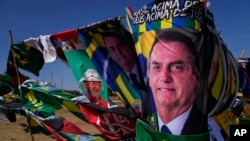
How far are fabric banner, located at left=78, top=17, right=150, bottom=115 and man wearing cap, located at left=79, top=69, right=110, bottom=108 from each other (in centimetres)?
20

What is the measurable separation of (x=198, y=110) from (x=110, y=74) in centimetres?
209

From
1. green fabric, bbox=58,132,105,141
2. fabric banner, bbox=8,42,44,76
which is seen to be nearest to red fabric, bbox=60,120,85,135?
green fabric, bbox=58,132,105,141

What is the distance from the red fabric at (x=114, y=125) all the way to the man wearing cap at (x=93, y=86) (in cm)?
21

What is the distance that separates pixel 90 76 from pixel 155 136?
6.91 ft

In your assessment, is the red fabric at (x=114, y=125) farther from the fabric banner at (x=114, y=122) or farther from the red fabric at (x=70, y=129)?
the red fabric at (x=70, y=129)

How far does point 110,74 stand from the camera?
18.8 ft

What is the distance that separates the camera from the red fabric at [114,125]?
5.85 m

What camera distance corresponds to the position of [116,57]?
5633 mm

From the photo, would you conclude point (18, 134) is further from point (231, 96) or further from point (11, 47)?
point (231, 96)

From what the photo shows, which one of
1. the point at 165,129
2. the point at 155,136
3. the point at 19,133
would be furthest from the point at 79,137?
the point at 19,133

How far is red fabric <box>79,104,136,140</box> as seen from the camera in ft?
19.2

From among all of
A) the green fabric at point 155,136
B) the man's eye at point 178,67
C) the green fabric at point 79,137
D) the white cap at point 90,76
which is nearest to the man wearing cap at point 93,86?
the white cap at point 90,76

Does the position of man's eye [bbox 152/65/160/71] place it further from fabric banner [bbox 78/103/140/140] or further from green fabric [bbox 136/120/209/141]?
fabric banner [bbox 78/103/140/140]

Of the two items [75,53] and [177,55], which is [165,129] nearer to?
[177,55]
